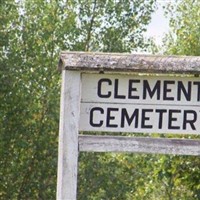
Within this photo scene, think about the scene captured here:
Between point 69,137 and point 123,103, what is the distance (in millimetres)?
301

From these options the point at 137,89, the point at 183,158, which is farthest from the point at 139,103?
the point at 183,158

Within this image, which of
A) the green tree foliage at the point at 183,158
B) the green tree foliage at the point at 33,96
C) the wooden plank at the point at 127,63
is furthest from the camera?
the green tree foliage at the point at 33,96

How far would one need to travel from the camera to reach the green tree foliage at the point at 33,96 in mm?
13500

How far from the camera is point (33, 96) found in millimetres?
13820

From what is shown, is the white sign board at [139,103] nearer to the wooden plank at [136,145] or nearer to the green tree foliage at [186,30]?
the wooden plank at [136,145]

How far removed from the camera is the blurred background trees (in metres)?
13.5

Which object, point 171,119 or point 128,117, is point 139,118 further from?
point 171,119

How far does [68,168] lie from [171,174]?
4.16m

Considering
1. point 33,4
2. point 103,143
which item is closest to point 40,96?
point 33,4

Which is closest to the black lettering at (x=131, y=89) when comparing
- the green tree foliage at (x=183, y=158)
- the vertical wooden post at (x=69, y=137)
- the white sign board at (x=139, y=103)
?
the white sign board at (x=139, y=103)

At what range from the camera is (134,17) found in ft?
48.4

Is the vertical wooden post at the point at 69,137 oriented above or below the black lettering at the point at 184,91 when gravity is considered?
below

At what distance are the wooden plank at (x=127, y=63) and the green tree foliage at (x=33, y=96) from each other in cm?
895

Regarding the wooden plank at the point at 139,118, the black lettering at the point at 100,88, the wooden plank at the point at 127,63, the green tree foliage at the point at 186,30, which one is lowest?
the wooden plank at the point at 139,118
